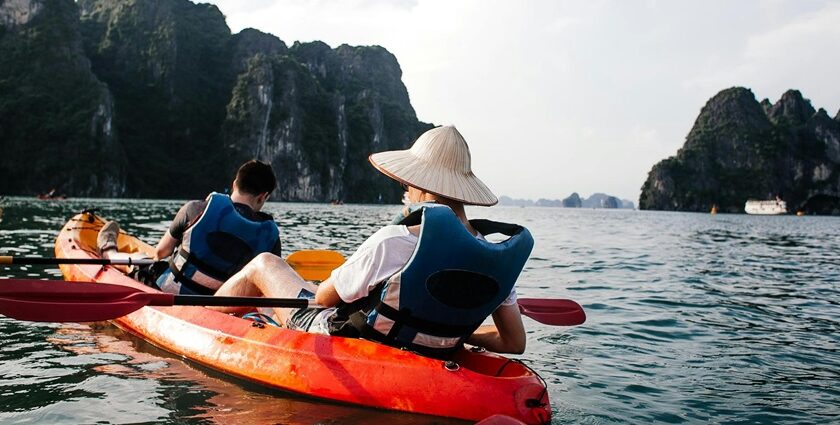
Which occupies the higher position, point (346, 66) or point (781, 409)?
point (346, 66)

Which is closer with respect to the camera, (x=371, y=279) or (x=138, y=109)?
(x=371, y=279)

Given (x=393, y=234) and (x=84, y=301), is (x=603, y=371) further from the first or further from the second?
(x=84, y=301)

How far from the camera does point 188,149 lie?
375 ft

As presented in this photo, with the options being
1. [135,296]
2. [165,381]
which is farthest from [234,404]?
[135,296]

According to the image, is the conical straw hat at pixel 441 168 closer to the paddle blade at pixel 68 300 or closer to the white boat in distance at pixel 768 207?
the paddle blade at pixel 68 300

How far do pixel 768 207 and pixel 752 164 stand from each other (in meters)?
38.3

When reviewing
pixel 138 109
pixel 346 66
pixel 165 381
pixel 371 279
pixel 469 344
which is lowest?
pixel 165 381

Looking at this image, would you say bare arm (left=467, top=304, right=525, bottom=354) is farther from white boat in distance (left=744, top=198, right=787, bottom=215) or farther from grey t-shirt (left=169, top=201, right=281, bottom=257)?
white boat in distance (left=744, top=198, right=787, bottom=215)

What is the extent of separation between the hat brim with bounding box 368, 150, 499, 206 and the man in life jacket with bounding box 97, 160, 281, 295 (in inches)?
78.4

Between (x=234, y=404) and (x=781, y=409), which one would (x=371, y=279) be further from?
(x=781, y=409)

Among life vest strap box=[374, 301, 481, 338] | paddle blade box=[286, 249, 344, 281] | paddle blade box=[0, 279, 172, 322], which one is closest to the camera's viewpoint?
life vest strap box=[374, 301, 481, 338]

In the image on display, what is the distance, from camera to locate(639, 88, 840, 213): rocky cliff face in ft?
459

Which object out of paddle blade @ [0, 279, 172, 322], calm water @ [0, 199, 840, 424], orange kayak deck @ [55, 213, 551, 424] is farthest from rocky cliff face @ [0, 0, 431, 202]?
orange kayak deck @ [55, 213, 551, 424]

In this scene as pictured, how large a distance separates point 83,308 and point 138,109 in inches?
4767
